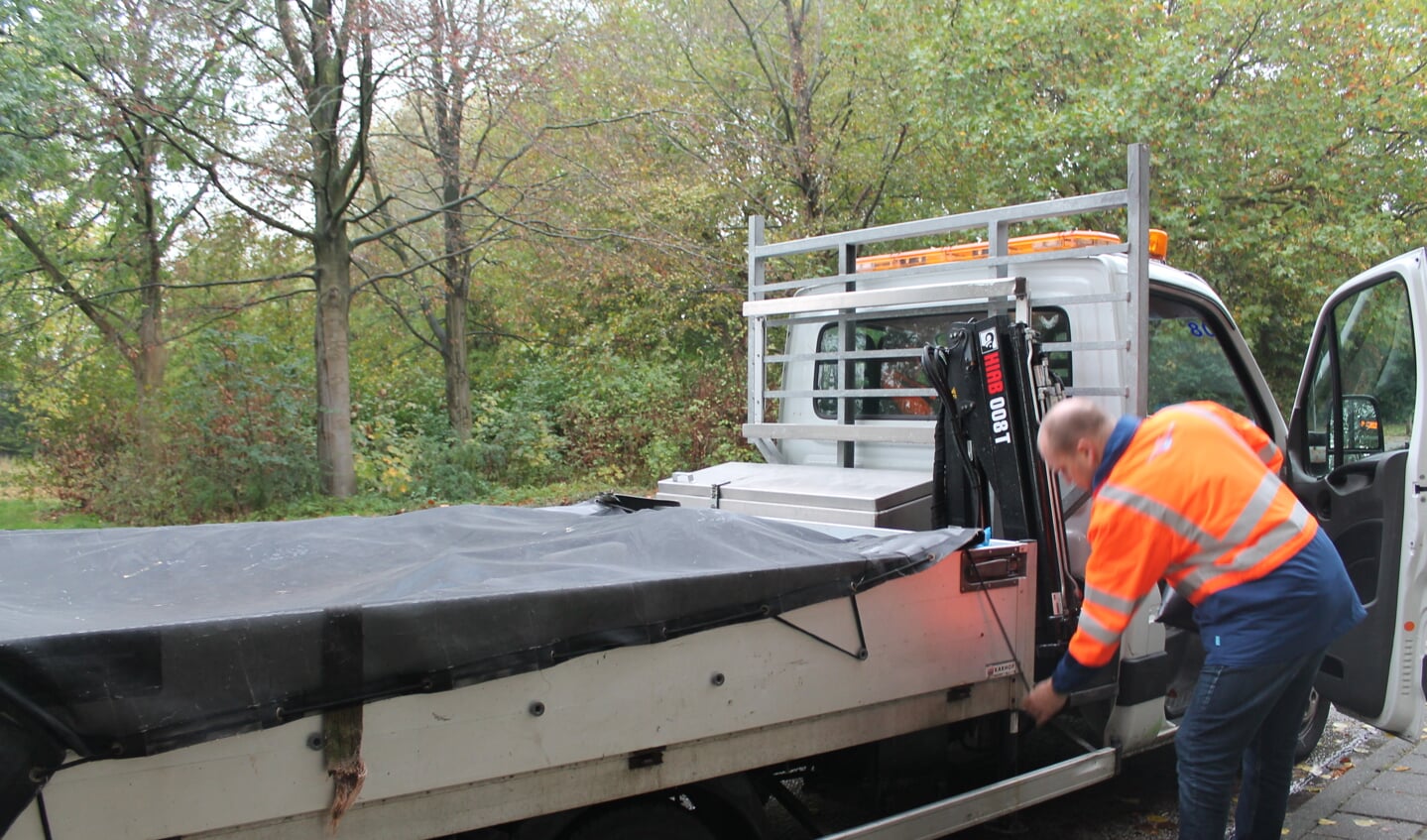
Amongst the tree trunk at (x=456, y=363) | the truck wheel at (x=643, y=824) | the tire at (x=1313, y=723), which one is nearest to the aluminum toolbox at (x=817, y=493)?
the truck wheel at (x=643, y=824)

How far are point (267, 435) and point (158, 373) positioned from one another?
6.31 feet

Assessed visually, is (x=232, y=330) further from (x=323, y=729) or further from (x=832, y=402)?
(x=323, y=729)

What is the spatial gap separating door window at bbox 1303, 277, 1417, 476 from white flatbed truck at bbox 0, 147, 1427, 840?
0.05ft

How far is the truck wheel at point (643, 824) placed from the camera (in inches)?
102

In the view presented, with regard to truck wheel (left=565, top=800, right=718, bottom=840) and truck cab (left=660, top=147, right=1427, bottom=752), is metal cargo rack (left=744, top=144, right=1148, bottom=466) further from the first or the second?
truck wheel (left=565, top=800, right=718, bottom=840)

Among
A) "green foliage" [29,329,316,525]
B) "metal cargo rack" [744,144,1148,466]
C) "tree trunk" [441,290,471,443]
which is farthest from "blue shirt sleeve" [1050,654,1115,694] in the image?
"tree trunk" [441,290,471,443]

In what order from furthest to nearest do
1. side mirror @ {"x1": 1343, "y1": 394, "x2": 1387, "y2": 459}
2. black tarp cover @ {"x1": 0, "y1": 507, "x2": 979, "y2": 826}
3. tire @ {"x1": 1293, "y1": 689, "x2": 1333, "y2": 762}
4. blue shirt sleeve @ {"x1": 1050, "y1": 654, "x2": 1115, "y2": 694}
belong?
tire @ {"x1": 1293, "y1": 689, "x2": 1333, "y2": 762}
side mirror @ {"x1": 1343, "y1": 394, "x2": 1387, "y2": 459}
blue shirt sleeve @ {"x1": 1050, "y1": 654, "x2": 1115, "y2": 694}
black tarp cover @ {"x1": 0, "y1": 507, "x2": 979, "y2": 826}

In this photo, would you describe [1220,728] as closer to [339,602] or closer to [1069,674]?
[1069,674]

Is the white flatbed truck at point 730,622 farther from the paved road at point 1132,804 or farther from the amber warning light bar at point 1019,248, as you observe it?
the paved road at point 1132,804

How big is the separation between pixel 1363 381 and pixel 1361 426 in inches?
7.8

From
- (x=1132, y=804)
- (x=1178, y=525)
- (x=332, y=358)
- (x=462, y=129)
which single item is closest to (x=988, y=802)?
(x=1178, y=525)

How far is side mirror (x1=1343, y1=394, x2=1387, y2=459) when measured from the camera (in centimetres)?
427

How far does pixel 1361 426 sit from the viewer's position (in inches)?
171

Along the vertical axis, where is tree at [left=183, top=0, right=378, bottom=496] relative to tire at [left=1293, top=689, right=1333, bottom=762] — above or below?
above
